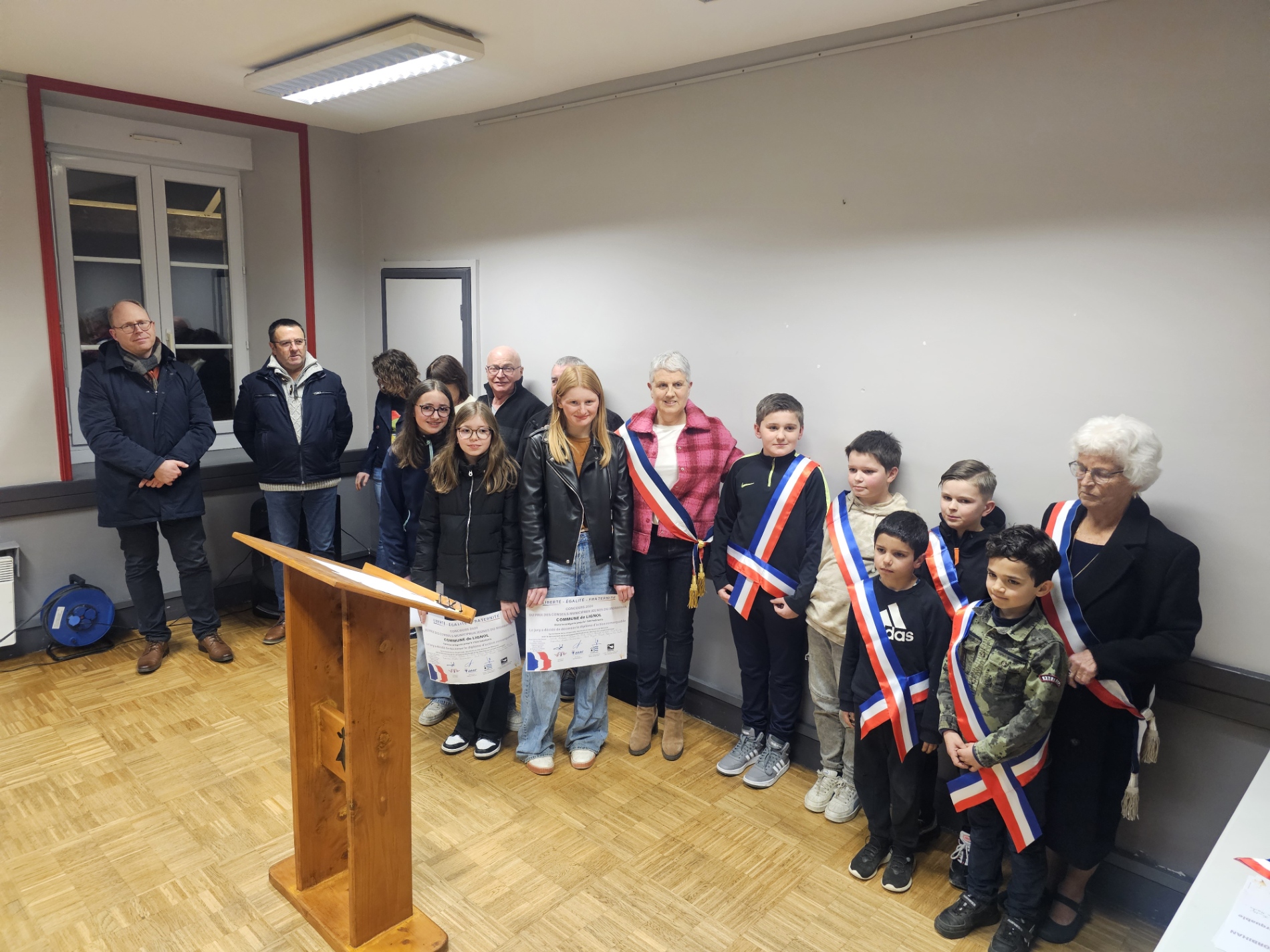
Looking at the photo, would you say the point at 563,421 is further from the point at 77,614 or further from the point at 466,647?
the point at 77,614

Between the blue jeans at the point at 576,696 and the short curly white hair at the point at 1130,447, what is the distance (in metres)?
1.70

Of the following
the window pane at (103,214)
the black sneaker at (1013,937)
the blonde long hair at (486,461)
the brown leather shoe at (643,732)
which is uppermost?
the window pane at (103,214)

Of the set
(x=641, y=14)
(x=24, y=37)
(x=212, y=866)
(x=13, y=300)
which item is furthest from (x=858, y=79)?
(x=13, y=300)

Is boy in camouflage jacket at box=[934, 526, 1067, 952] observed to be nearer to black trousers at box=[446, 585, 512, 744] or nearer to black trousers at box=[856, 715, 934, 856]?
black trousers at box=[856, 715, 934, 856]

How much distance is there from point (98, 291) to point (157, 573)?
5.28 feet

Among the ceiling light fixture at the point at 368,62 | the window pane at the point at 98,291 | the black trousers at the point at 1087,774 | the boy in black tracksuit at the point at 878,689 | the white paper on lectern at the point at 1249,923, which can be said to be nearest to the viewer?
the white paper on lectern at the point at 1249,923

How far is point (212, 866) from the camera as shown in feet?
8.68

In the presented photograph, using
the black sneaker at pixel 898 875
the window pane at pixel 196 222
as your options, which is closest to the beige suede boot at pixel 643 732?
the black sneaker at pixel 898 875

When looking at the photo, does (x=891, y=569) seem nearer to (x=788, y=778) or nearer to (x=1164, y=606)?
(x=1164, y=606)

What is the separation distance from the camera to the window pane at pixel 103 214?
4.40 meters

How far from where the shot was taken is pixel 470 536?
3066 mm

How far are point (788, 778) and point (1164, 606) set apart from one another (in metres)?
1.53

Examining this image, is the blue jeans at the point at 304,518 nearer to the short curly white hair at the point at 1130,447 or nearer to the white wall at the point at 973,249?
the white wall at the point at 973,249

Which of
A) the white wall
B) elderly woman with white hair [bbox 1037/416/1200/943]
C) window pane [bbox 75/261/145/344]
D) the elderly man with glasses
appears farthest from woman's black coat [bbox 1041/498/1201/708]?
window pane [bbox 75/261/145/344]
